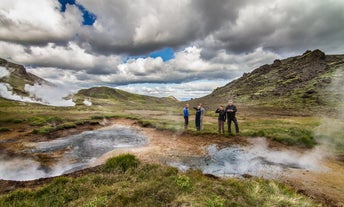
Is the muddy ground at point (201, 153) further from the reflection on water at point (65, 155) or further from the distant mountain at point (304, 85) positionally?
the distant mountain at point (304, 85)

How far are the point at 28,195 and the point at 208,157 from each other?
28.9ft

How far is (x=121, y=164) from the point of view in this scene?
9109mm

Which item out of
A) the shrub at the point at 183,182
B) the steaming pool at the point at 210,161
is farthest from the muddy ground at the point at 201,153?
the shrub at the point at 183,182

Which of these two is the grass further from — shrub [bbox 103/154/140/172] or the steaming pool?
the steaming pool

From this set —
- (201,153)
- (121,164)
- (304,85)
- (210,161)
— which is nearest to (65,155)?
(121,164)

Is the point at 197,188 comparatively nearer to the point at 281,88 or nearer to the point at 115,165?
the point at 115,165

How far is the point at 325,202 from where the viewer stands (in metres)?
6.91

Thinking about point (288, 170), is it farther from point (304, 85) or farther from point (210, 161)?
point (304, 85)

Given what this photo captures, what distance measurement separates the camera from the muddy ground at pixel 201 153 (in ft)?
25.5

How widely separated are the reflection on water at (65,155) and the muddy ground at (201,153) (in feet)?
3.36

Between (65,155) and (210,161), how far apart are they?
9.33 metres

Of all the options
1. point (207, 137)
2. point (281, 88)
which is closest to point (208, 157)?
point (207, 137)

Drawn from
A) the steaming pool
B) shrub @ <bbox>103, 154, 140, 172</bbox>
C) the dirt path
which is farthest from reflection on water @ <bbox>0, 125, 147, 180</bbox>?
shrub @ <bbox>103, 154, 140, 172</bbox>

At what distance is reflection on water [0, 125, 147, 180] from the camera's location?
1010 centimetres
